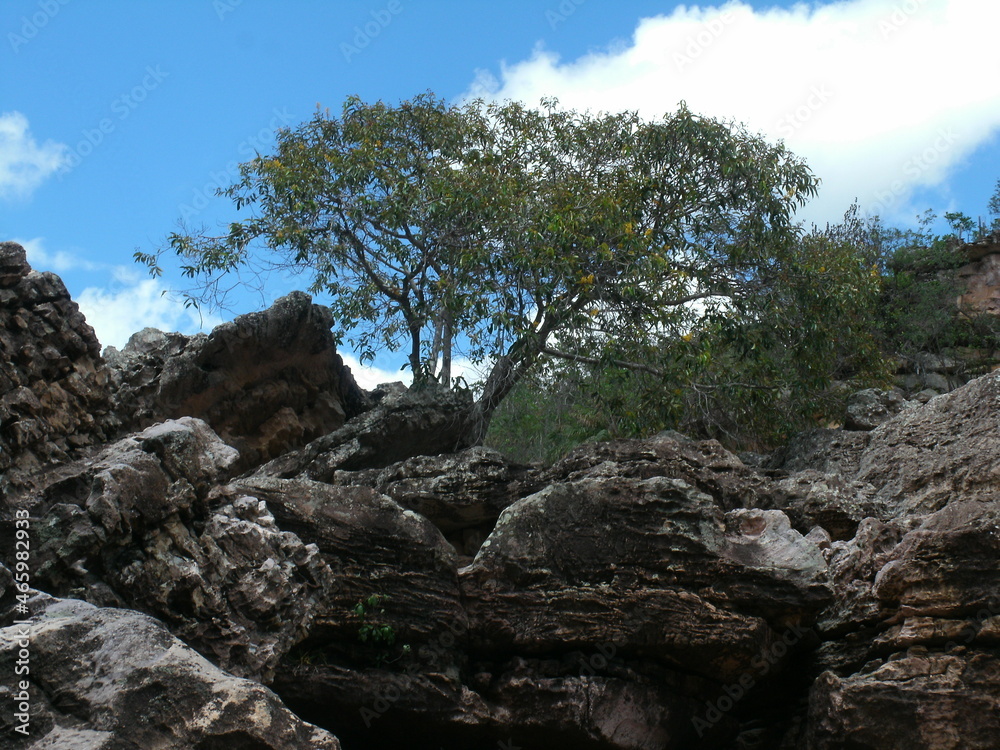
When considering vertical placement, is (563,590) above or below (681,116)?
below

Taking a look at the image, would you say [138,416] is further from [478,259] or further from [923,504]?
[923,504]

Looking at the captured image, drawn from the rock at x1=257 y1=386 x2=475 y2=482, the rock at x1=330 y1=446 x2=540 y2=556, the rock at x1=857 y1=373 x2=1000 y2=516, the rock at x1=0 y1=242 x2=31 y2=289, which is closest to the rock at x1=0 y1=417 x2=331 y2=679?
the rock at x1=0 y1=242 x2=31 y2=289

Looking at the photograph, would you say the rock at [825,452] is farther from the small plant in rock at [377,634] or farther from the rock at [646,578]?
the small plant in rock at [377,634]

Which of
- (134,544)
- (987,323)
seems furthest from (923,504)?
(987,323)

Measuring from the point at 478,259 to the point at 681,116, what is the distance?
4.43 meters

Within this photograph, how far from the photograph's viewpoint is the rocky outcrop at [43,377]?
7.21 metres

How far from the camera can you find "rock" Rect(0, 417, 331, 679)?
6688 mm

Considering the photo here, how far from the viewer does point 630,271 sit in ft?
46.5

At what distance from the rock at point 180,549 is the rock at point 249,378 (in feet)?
16.0

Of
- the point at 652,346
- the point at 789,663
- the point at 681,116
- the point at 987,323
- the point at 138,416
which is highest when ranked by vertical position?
the point at 987,323

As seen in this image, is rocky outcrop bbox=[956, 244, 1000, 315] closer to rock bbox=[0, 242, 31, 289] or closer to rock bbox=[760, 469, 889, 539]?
rock bbox=[760, 469, 889, 539]

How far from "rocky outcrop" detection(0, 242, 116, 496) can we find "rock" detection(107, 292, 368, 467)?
157 inches

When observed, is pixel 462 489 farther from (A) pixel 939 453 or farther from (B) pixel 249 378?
(A) pixel 939 453

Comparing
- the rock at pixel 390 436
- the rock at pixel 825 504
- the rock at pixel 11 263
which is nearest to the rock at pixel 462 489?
the rock at pixel 390 436
